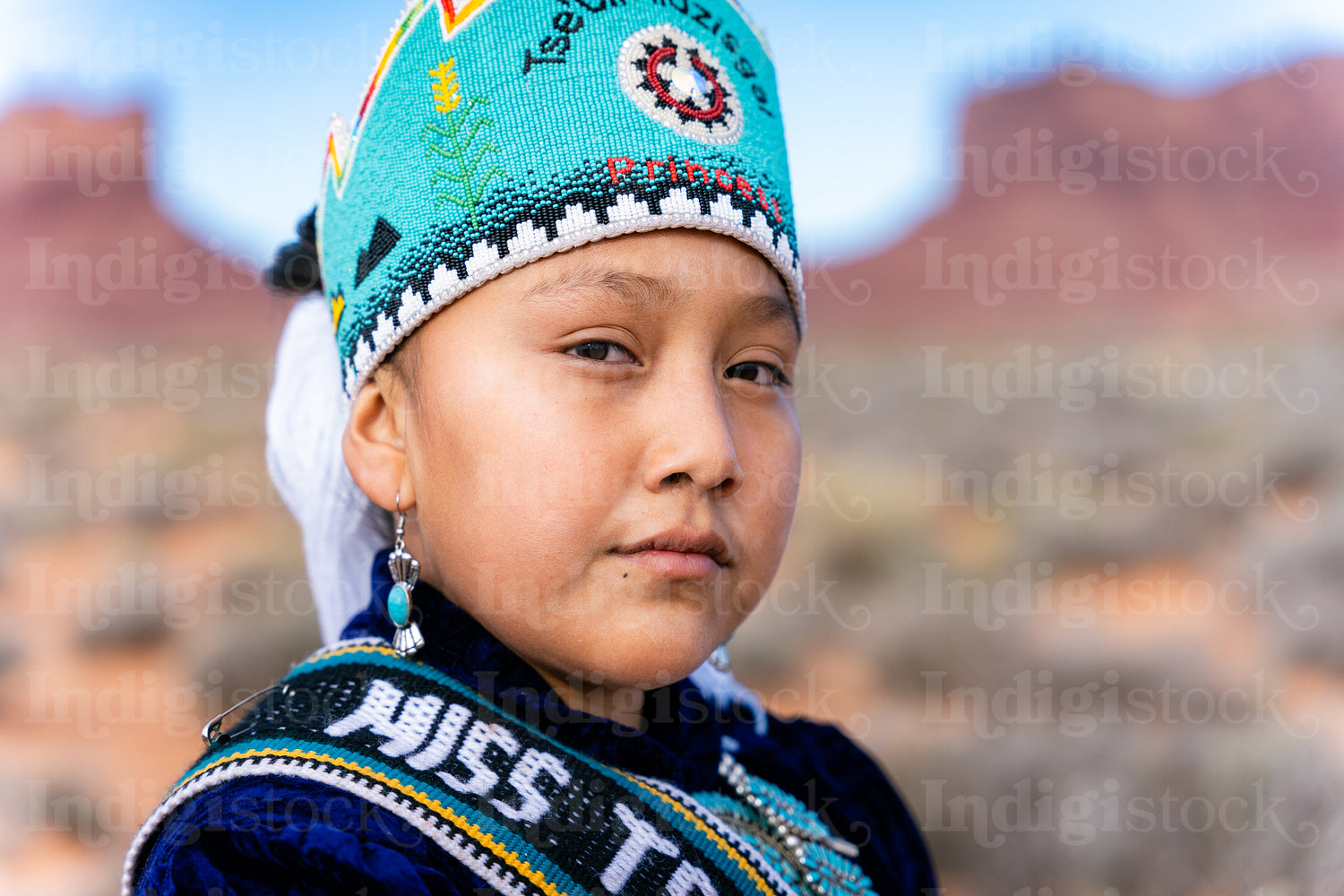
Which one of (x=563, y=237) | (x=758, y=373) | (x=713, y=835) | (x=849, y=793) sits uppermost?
(x=563, y=237)

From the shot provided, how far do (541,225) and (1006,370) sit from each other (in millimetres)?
16702

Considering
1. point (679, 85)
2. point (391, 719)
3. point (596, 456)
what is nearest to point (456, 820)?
point (391, 719)

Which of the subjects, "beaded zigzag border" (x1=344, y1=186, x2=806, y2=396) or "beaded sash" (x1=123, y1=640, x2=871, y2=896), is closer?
"beaded sash" (x1=123, y1=640, x2=871, y2=896)

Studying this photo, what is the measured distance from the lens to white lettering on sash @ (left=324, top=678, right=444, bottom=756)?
3.91ft

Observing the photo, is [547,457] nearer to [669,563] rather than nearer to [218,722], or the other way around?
[669,563]

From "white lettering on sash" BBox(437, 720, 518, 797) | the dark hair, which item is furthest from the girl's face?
the dark hair

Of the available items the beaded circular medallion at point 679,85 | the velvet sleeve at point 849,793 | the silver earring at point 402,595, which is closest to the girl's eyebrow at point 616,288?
the beaded circular medallion at point 679,85

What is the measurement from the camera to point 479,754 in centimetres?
124

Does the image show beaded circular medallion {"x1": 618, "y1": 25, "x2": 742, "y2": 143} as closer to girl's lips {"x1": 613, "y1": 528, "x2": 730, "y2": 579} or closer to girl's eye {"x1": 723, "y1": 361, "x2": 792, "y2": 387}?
girl's eye {"x1": 723, "y1": 361, "x2": 792, "y2": 387}

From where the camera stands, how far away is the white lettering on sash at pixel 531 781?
1182 mm

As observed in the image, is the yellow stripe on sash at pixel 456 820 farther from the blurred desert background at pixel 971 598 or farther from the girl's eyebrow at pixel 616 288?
the blurred desert background at pixel 971 598

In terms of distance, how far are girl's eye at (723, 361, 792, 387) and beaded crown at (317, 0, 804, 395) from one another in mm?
141

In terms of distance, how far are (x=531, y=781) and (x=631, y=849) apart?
147 millimetres

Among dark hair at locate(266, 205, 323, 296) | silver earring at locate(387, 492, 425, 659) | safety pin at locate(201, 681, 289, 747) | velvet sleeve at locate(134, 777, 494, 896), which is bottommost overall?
velvet sleeve at locate(134, 777, 494, 896)
